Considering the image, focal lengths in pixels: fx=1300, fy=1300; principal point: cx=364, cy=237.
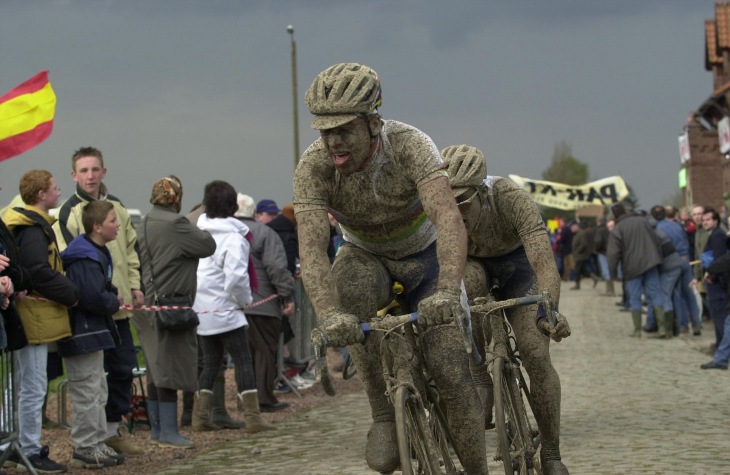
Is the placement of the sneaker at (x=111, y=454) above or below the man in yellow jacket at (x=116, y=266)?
below

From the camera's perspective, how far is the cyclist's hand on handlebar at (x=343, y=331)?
5.36 m

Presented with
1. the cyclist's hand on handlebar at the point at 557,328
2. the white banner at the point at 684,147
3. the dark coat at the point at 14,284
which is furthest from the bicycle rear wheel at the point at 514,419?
the white banner at the point at 684,147

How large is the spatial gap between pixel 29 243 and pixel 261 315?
410 centimetres

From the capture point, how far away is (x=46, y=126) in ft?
37.1

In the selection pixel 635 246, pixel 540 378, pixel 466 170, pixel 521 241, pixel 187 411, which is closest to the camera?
pixel 466 170

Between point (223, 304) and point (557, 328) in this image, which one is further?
point (223, 304)

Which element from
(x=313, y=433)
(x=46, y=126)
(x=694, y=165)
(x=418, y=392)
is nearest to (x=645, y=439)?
(x=313, y=433)

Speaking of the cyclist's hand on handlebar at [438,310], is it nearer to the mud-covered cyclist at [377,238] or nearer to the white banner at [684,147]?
the mud-covered cyclist at [377,238]

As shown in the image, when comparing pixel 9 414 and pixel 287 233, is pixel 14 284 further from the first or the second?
pixel 287 233

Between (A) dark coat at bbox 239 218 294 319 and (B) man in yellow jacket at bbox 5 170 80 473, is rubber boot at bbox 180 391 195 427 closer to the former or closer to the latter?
(A) dark coat at bbox 239 218 294 319

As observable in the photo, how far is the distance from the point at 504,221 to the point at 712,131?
2181 inches

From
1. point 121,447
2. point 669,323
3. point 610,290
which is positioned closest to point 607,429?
point 121,447

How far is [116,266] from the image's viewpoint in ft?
33.8

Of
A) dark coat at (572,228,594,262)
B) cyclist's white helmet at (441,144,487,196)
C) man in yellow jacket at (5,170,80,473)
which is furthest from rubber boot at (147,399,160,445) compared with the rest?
dark coat at (572,228,594,262)
